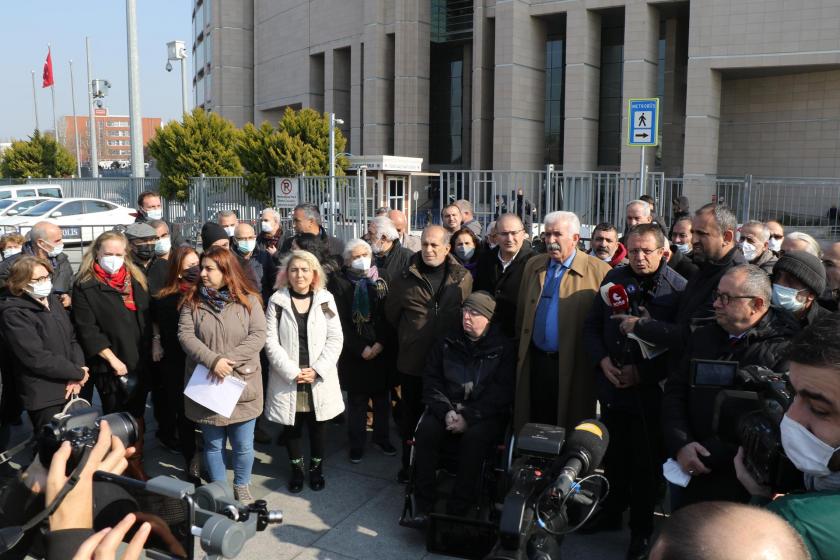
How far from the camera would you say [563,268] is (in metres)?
4.88

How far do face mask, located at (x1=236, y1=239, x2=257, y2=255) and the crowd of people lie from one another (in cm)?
77

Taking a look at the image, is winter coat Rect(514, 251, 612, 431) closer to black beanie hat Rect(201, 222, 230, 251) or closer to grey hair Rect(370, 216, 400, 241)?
grey hair Rect(370, 216, 400, 241)

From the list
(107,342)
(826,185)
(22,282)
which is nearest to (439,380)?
(107,342)

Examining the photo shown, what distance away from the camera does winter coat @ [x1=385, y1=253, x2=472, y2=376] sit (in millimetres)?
5320

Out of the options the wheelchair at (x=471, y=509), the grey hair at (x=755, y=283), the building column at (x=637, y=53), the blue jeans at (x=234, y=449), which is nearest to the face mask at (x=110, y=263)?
the blue jeans at (x=234, y=449)

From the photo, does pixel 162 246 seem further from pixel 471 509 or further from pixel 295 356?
pixel 471 509

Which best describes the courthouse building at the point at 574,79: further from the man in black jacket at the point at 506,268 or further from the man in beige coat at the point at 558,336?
the man in beige coat at the point at 558,336

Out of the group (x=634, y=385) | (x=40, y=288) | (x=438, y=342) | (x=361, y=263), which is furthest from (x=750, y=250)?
(x=40, y=288)

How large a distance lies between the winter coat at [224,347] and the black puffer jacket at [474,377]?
1.25 metres

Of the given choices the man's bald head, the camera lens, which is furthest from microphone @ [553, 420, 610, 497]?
the camera lens

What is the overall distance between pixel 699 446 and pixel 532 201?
8814 mm

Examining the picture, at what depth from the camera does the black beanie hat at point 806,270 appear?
12.5 ft

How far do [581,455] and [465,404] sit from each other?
2.10 metres

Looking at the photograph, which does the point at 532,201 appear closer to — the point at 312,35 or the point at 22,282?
the point at 22,282
